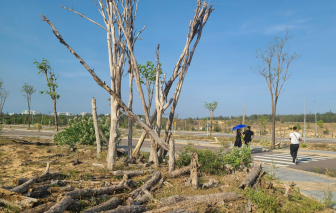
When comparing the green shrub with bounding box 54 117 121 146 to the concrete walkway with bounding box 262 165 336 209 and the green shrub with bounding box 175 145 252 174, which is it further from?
the concrete walkway with bounding box 262 165 336 209

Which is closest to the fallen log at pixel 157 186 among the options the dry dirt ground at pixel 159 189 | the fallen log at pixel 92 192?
the dry dirt ground at pixel 159 189

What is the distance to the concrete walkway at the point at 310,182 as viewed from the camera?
6.06m

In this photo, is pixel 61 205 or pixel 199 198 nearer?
pixel 61 205

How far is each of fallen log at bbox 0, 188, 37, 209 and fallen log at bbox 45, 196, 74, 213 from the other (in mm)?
513

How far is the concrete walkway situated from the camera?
19.9 ft

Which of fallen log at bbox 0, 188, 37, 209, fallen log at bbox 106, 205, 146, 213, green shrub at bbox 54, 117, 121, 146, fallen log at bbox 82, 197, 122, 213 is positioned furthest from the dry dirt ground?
green shrub at bbox 54, 117, 121, 146

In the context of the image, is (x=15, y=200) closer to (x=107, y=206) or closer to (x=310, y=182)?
(x=107, y=206)

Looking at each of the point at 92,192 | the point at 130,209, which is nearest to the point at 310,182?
the point at 130,209

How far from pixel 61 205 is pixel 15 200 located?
0.99 meters

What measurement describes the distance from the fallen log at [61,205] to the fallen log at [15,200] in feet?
1.68

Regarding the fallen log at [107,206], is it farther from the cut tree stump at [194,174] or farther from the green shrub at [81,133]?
the green shrub at [81,133]

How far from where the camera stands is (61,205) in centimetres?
404

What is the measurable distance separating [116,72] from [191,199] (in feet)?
16.5

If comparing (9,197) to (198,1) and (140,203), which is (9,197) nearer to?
(140,203)
